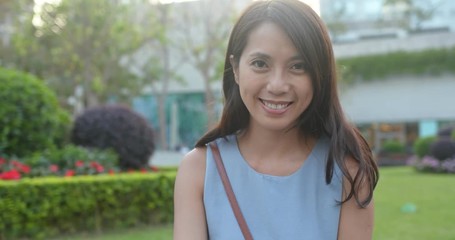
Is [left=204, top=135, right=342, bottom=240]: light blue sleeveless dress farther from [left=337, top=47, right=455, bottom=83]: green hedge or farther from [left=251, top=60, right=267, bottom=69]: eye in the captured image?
[left=337, top=47, right=455, bottom=83]: green hedge

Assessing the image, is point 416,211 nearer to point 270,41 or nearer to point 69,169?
point 69,169

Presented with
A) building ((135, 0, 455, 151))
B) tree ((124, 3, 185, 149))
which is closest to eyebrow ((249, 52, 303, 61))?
tree ((124, 3, 185, 149))

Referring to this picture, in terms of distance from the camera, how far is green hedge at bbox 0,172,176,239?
23.6 ft

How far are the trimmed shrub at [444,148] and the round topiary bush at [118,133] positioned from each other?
11.5 m

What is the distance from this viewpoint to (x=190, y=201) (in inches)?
74.4

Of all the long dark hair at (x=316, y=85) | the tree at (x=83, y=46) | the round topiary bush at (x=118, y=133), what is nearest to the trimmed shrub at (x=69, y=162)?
the round topiary bush at (x=118, y=133)

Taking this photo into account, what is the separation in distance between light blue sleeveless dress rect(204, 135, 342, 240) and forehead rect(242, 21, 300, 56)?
1.08ft

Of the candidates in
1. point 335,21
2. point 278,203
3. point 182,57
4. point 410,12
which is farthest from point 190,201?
point 410,12

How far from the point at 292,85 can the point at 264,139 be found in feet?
0.76

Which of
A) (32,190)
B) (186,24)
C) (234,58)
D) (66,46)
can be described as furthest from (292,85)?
(186,24)

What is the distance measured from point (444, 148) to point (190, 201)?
19.7 metres

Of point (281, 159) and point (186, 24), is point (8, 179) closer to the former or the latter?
point (281, 159)

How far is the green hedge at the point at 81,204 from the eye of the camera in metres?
7.19

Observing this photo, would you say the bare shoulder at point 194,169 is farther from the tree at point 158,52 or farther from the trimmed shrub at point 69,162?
the tree at point 158,52
